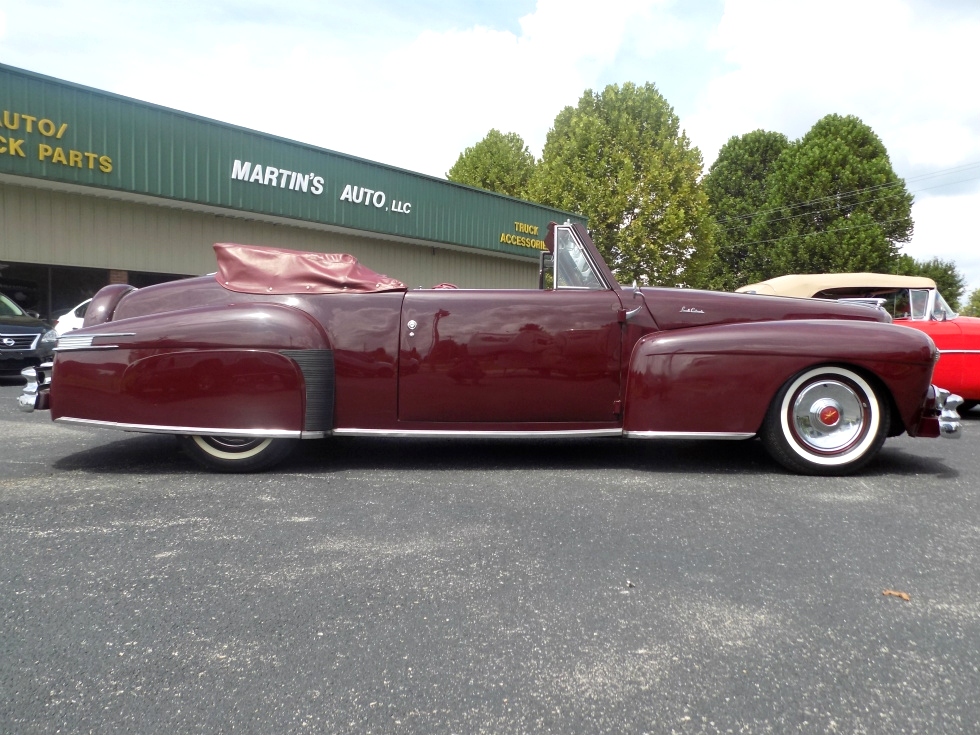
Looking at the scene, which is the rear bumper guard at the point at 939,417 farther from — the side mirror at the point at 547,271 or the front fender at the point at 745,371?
the side mirror at the point at 547,271

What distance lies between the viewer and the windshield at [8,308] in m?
10.7

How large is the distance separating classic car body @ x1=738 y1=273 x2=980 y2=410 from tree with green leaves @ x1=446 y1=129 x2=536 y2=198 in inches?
1124

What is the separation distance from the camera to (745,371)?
402 centimetres

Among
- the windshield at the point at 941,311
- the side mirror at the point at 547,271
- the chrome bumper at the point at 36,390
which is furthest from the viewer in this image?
the windshield at the point at 941,311

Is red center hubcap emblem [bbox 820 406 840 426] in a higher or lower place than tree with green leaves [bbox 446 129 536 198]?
lower

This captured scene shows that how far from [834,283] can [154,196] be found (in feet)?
38.5

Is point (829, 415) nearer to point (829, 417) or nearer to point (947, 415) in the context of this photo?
point (829, 417)

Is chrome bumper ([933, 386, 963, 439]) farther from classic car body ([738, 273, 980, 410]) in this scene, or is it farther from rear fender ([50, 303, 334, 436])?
rear fender ([50, 303, 334, 436])

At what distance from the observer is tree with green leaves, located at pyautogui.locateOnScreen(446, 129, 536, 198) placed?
36.3 metres

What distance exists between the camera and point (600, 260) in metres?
4.37

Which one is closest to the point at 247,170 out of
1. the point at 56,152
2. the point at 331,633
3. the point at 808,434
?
the point at 56,152

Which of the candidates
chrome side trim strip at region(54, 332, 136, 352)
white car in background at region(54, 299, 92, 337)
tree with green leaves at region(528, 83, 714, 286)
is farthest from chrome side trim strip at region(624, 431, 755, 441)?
tree with green leaves at region(528, 83, 714, 286)

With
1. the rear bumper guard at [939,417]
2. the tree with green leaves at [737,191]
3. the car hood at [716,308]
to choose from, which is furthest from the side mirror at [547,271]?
the tree with green leaves at [737,191]

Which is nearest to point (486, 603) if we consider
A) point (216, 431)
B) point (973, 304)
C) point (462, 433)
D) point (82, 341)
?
point (462, 433)
